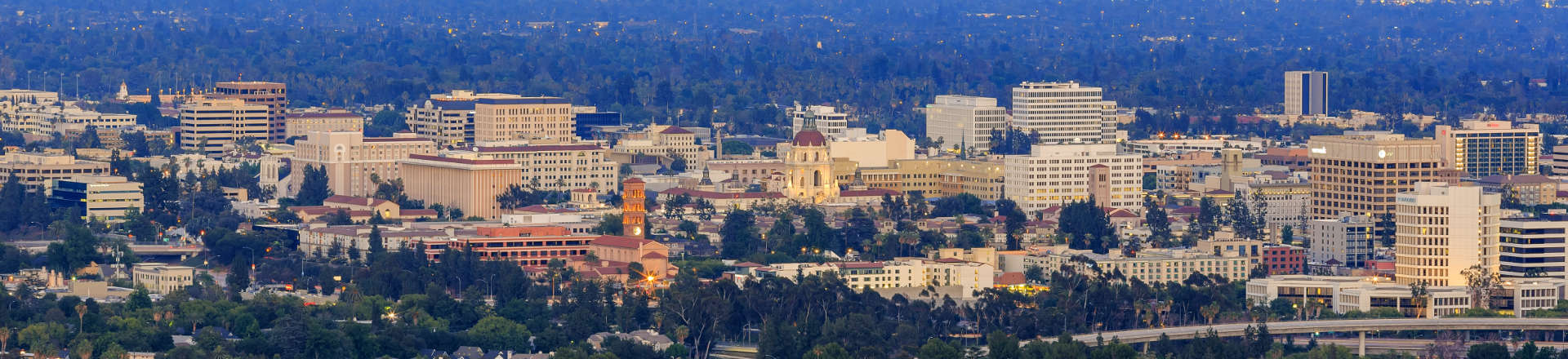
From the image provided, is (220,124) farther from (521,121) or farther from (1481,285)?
(1481,285)

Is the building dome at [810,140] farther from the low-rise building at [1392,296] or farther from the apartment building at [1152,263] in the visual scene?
the low-rise building at [1392,296]

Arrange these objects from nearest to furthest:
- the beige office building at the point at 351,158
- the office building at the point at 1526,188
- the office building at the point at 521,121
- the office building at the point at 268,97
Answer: the office building at the point at 1526,188, the beige office building at the point at 351,158, the office building at the point at 521,121, the office building at the point at 268,97

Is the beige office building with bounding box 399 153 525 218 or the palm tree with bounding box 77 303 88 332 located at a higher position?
the beige office building with bounding box 399 153 525 218

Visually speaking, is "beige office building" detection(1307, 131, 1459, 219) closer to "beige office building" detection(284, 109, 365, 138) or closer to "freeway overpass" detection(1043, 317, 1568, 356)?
"freeway overpass" detection(1043, 317, 1568, 356)

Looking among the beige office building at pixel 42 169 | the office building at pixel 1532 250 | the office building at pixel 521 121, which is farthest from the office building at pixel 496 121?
the office building at pixel 1532 250

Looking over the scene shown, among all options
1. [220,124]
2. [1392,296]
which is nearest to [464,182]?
[220,124]

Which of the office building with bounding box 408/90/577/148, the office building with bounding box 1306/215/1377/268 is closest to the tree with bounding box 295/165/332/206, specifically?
the office building with bounding box 408/90/577/148
